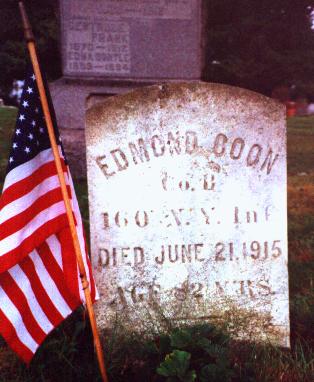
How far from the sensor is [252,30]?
13570 mm

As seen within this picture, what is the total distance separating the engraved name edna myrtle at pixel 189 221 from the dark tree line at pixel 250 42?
10431mm

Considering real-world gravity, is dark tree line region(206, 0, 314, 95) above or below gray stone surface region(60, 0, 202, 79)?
above

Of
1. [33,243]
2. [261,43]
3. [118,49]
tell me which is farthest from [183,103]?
[261,43]

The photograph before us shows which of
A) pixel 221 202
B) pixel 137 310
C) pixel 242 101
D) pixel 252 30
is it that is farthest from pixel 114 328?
pixel 252 30

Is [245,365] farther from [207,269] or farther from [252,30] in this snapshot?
[252,30]

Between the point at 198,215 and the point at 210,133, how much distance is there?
419mm

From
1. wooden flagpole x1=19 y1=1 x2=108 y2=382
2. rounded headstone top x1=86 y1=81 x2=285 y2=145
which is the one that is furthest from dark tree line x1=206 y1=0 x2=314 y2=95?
wooden flagpole x1=19 y1=1 x2=108 y2=382

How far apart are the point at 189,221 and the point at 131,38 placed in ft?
15.9

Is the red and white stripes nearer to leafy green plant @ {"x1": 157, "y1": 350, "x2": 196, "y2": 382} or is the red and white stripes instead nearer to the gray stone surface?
leafy green plant @ {"x1": 157, "y1": 350, "x2": 196, "y2": 382}

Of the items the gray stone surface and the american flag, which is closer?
the american flag

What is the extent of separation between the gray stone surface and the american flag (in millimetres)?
4875

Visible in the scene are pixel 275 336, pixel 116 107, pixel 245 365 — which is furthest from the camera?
pixel 275 336

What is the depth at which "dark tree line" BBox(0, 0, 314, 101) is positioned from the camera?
1270 centimetres

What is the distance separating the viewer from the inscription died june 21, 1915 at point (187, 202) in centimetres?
267
